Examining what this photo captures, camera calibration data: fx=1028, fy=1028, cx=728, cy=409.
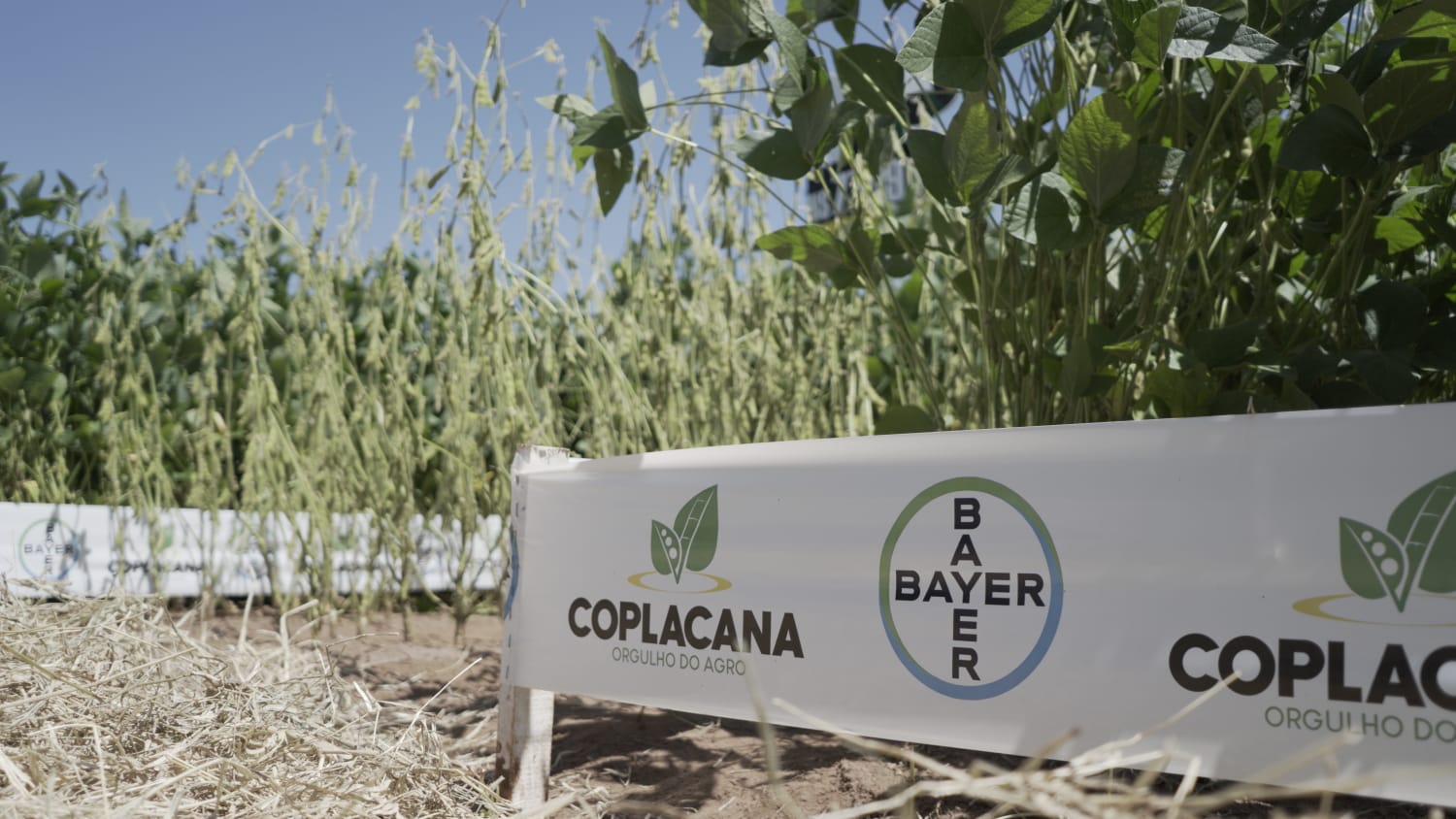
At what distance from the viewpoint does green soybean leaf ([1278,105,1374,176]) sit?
3.92 feet

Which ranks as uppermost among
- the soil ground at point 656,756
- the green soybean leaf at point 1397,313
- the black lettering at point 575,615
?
the green soybean leaf at point 1397,313

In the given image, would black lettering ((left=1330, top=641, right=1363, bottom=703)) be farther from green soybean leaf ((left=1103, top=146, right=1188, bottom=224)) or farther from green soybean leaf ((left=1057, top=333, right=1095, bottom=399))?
green soybean leaf ((left=1103, top=146, right=1188, bottom=224))

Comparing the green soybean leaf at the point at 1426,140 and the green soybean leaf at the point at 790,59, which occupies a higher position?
the green soybean leaf at the point at 790,59

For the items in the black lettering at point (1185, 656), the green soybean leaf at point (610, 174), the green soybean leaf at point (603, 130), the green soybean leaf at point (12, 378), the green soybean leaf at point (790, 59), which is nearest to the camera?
the black lettering at point (1185, 656)

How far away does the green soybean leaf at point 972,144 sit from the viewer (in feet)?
4.06

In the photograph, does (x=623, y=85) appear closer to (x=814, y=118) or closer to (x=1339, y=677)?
(x=814, y=118)

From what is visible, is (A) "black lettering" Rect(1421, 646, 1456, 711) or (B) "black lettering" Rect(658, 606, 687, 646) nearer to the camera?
(A) "black lettering" Rect(1421, 646, 1456, 711)

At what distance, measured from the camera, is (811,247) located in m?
1.57

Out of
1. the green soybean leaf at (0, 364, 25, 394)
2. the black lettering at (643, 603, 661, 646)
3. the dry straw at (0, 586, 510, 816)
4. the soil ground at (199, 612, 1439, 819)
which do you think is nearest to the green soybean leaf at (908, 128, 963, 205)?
the black lettering at (643, 603, 661, 646)

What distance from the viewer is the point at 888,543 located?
1.26 metres

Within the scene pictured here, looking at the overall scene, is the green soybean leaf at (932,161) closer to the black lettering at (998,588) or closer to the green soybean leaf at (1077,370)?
the green soybean leaf at (1077,370)

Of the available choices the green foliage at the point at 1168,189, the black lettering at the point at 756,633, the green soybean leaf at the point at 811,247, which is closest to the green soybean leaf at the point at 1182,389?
the green foliage at the point at 1168,189

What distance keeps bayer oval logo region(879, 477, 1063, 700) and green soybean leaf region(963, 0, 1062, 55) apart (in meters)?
0.53

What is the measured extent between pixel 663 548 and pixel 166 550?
2301 millimetres
